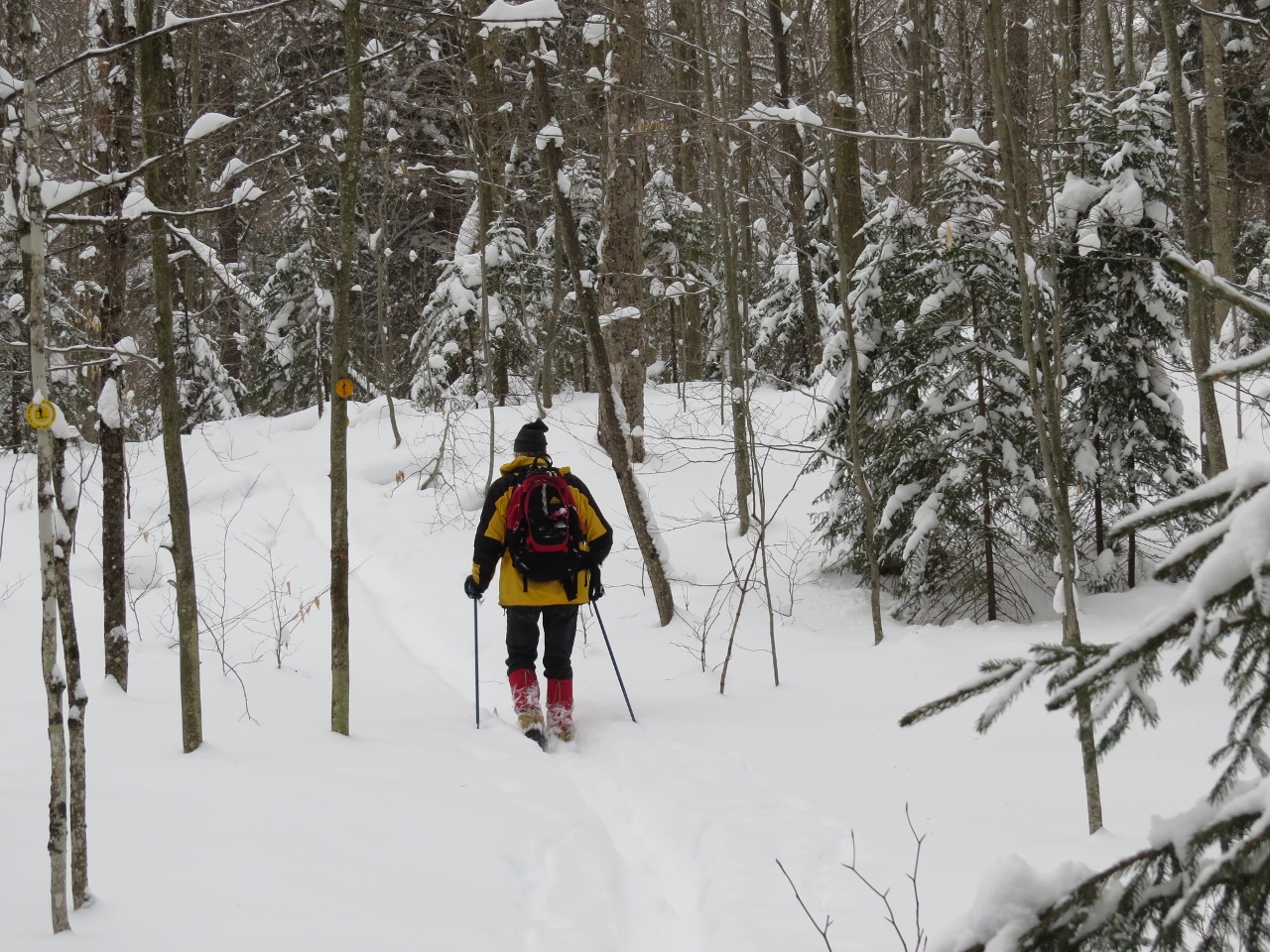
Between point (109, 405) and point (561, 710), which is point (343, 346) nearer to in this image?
point (109, 405)

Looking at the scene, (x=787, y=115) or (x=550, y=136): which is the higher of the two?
(x=550, y=136)

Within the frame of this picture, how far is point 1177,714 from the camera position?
6113mm

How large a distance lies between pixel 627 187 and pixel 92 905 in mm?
10765

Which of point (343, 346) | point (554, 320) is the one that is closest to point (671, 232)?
point (554, 320)

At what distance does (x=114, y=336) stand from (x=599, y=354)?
3.89m

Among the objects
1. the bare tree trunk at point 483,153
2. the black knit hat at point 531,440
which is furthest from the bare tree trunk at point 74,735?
the bare tree trunk at point 483,153

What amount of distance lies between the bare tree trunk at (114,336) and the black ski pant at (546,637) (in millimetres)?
2647

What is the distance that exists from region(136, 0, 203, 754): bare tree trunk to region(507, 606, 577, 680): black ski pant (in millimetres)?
2165

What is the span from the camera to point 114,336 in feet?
22.1

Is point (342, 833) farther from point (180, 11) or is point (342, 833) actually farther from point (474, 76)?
point (474, 76)

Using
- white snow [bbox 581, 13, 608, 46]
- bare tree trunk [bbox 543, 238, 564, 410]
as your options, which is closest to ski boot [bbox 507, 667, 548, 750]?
white snow [bbox 581, 13, 608, 46]

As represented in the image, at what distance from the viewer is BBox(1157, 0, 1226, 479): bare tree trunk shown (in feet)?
25.7

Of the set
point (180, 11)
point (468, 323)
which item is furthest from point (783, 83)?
point (180, 11)

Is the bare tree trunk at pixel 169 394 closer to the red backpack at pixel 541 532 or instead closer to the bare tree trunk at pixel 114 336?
the bare tree trunk at pixel 114 336
